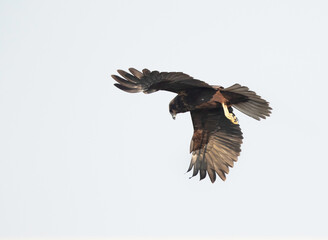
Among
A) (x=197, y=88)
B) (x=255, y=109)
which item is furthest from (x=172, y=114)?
(x=255, y=109)

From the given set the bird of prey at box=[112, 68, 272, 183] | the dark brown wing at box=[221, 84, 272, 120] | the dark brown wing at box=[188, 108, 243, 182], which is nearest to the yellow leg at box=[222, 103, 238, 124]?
the bird of prey at box=[112, 68, 272, 183]

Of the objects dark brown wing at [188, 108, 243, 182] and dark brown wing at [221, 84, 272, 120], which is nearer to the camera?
dark brown wing at [221, 84, 272, 120]

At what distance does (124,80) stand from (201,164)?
218 centimetres

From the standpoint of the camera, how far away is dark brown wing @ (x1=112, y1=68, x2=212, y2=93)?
9648 millimetres

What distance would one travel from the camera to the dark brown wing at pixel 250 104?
10.1 m

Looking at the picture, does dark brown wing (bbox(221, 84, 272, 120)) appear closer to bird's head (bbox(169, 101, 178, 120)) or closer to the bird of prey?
the bird of prey

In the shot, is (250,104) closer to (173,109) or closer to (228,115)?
(228,115)

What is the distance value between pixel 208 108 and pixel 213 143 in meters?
0.79

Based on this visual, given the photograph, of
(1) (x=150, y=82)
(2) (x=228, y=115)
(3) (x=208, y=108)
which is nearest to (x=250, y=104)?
(2) (x=228, y=115)

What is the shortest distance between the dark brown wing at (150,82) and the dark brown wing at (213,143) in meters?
1.04

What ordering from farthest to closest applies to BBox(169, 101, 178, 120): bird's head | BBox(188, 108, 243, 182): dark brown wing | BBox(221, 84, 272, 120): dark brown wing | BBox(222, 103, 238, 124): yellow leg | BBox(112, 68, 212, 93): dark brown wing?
BBox(188, 108, 243, 182): dark brown wing
BBox(169, 101, 178, 120): bird's head
BBox(222, 103, 238, 124): yellow leg
BBox(221, 84, 272, 120): dark brown wing
BBox(112, 68, 212, 93): dark brown wing

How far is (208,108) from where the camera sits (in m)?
10.7

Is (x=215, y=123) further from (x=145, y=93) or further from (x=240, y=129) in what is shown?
(x=145, y=93)

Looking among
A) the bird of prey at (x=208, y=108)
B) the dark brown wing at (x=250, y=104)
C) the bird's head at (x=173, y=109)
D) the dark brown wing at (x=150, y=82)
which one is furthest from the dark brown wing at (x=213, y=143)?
the dark brown wing at (x=150, y=82)
